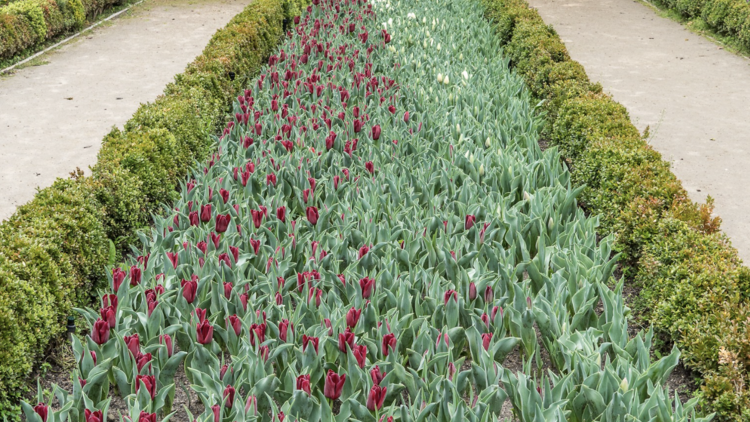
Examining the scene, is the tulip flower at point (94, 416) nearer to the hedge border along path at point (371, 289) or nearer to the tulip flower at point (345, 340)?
the hedge border along path at point (371, 289)

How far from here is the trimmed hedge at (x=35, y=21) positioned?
1112cm

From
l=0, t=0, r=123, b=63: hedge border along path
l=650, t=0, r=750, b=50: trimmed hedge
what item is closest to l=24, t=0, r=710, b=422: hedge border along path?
l=0, t=0, r=123, b=63: hedge border along path

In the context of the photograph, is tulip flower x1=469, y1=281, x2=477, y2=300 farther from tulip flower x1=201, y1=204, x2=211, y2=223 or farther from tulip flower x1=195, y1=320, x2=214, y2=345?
tulip flower x1=201, y1=204, x2=211, y2=223

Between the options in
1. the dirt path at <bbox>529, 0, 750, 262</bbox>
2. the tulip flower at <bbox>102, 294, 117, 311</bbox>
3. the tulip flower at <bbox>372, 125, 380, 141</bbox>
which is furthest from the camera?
the dirt path at <bbox>529, 0, 750, 262</bbox>

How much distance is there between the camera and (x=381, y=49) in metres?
8.17

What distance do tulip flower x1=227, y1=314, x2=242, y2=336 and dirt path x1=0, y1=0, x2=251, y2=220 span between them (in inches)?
160

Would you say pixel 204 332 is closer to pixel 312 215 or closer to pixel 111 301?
pixel 111 301

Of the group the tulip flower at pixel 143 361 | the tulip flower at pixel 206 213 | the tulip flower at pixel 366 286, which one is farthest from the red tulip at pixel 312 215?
the tulip flower at pixel 143 361

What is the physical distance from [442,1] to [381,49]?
13.8ft

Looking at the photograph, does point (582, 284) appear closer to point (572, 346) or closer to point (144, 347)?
point (572, 346)

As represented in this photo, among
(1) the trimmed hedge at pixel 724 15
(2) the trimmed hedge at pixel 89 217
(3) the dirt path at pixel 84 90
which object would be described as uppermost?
(1) the trimmed hedge at pixel 724 15

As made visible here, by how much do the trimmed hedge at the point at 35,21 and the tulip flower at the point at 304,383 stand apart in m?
10.8

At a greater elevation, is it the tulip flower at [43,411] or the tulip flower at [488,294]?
the tulip flower at [488,294]

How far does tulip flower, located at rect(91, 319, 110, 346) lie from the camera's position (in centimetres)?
273
